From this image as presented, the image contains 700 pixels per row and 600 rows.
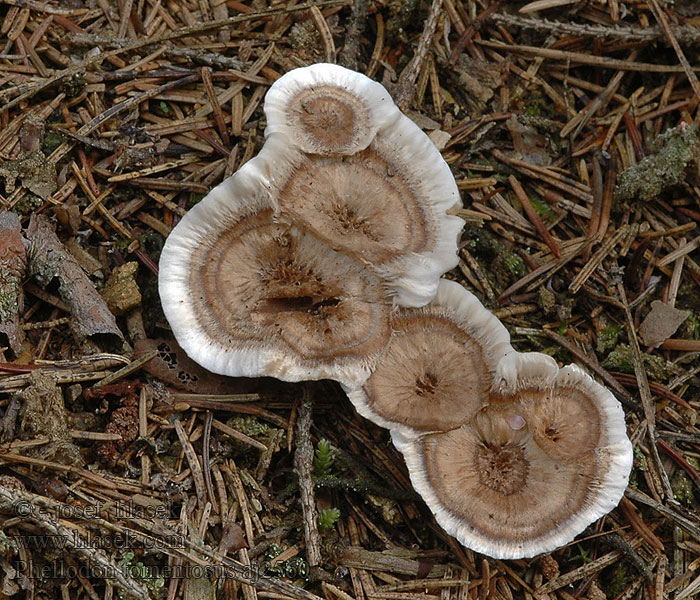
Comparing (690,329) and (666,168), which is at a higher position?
(666,168)

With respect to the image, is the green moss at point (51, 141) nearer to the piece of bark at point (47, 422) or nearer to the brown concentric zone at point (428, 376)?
the piece of bark at point (47, 422)

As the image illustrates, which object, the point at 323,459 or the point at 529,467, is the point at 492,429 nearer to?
the point at 529,467

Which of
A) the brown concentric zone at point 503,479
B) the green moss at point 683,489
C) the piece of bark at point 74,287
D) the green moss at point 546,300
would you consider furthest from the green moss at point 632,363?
the piece of bark at point 74,287

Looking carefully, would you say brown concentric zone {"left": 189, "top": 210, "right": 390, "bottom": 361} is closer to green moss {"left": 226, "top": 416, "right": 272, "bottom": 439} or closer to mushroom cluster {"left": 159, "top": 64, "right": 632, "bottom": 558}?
mushroom cluster {"left": 159, "top": 64, "right": 632, "bottom": 558}

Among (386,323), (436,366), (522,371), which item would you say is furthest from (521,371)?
(386,323)

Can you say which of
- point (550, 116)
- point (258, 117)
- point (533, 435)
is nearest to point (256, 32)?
point (258, 117)

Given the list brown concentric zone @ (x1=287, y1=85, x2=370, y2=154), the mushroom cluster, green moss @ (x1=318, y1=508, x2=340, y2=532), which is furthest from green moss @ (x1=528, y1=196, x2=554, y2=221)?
green moss @ (x1=318, y1=508, x2=340, y2=532)
